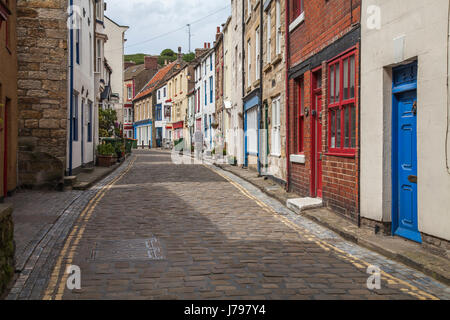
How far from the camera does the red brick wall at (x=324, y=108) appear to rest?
919 centimetres

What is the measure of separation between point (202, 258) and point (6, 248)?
8.08 ft

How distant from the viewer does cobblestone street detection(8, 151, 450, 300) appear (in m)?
5.31

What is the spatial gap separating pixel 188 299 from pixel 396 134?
4.50m

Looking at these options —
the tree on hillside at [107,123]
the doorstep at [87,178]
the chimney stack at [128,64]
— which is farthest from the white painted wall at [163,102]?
the doorstep at [87,178]

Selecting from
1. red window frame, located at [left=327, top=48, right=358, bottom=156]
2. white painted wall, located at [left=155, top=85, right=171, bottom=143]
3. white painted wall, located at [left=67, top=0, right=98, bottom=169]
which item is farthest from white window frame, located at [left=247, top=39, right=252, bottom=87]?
white painted wall, located at [left=155, top=85, right=171, bottom=143]

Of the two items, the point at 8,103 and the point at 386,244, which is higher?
the point at 8,103

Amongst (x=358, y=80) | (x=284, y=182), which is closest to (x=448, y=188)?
(x=358, y=80)

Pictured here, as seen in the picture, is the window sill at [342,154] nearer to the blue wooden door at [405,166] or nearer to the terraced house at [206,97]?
the blue wooden door at [405,166]

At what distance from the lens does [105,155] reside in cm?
2267

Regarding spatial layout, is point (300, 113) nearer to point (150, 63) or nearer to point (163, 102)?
point (163, 102)

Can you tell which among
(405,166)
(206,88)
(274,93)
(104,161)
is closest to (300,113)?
(274,93)

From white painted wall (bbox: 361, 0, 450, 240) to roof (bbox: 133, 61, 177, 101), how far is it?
180 feet

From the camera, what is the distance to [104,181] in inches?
668
